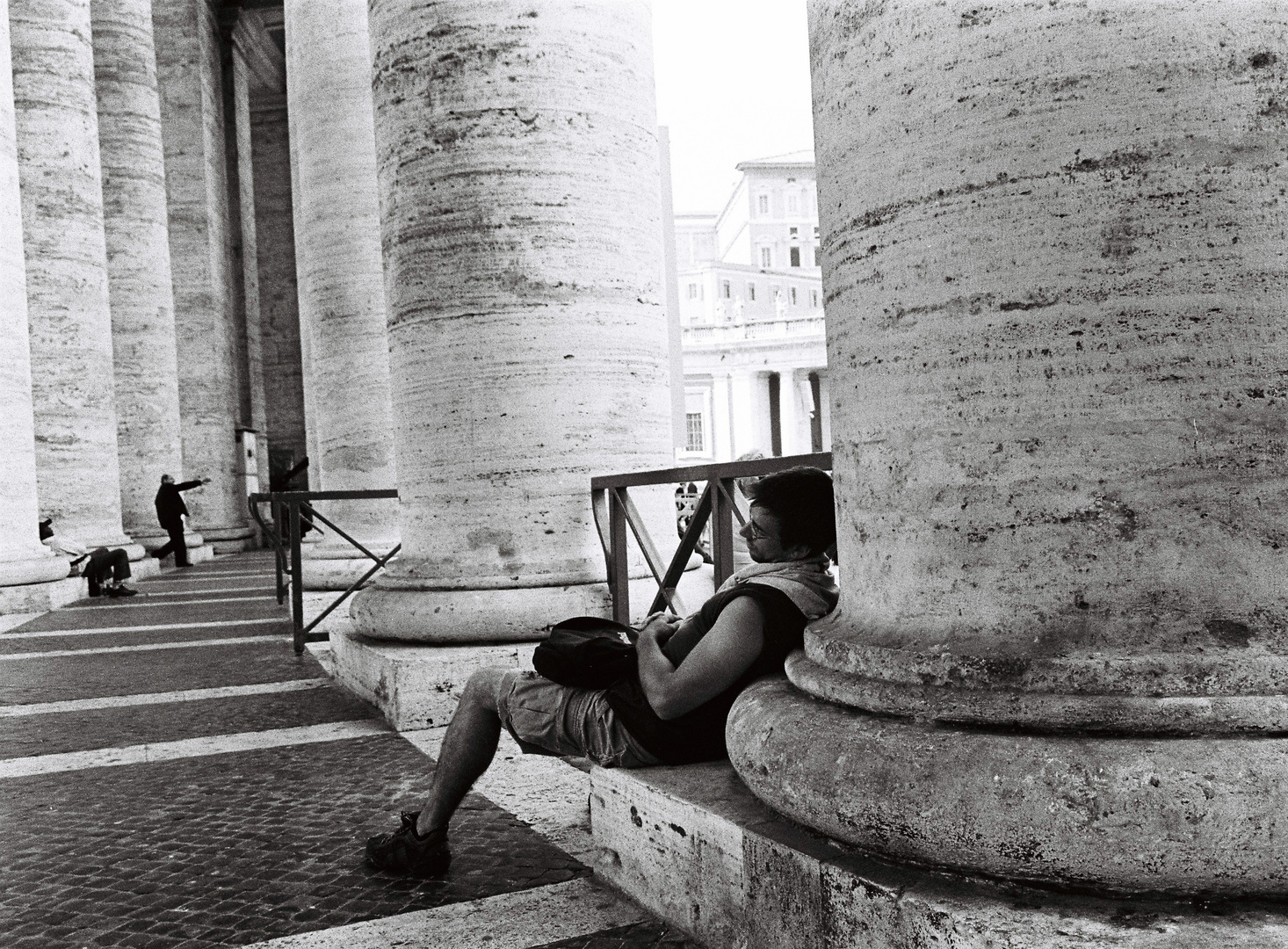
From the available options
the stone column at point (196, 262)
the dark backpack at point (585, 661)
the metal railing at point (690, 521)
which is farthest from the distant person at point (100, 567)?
the dark backpack at point (585, 661)

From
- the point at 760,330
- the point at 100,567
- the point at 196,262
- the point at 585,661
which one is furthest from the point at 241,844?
the point at 760,330

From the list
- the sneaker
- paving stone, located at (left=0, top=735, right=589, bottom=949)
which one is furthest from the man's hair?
the sneaker

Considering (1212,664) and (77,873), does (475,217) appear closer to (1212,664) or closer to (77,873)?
(77,873)

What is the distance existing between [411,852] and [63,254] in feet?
42.5

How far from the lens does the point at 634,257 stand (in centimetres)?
547

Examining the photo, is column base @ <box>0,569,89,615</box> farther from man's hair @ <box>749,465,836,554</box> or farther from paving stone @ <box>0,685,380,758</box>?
man's hair @ <box>749,465,836,554</box>

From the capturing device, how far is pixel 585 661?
10.3 ft

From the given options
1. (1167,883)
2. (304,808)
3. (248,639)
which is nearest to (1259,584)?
(1167,883)

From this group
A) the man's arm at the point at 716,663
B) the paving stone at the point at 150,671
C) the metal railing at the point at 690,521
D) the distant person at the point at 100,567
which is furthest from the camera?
the distant person at the point at 100,567

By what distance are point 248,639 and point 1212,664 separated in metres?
7.79

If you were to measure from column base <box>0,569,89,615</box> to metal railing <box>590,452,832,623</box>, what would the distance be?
26.4 feet

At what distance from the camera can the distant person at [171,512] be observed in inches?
663

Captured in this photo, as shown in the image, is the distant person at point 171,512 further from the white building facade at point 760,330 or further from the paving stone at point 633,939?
the white building facade at point 760,330

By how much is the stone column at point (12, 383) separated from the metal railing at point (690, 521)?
804cm
